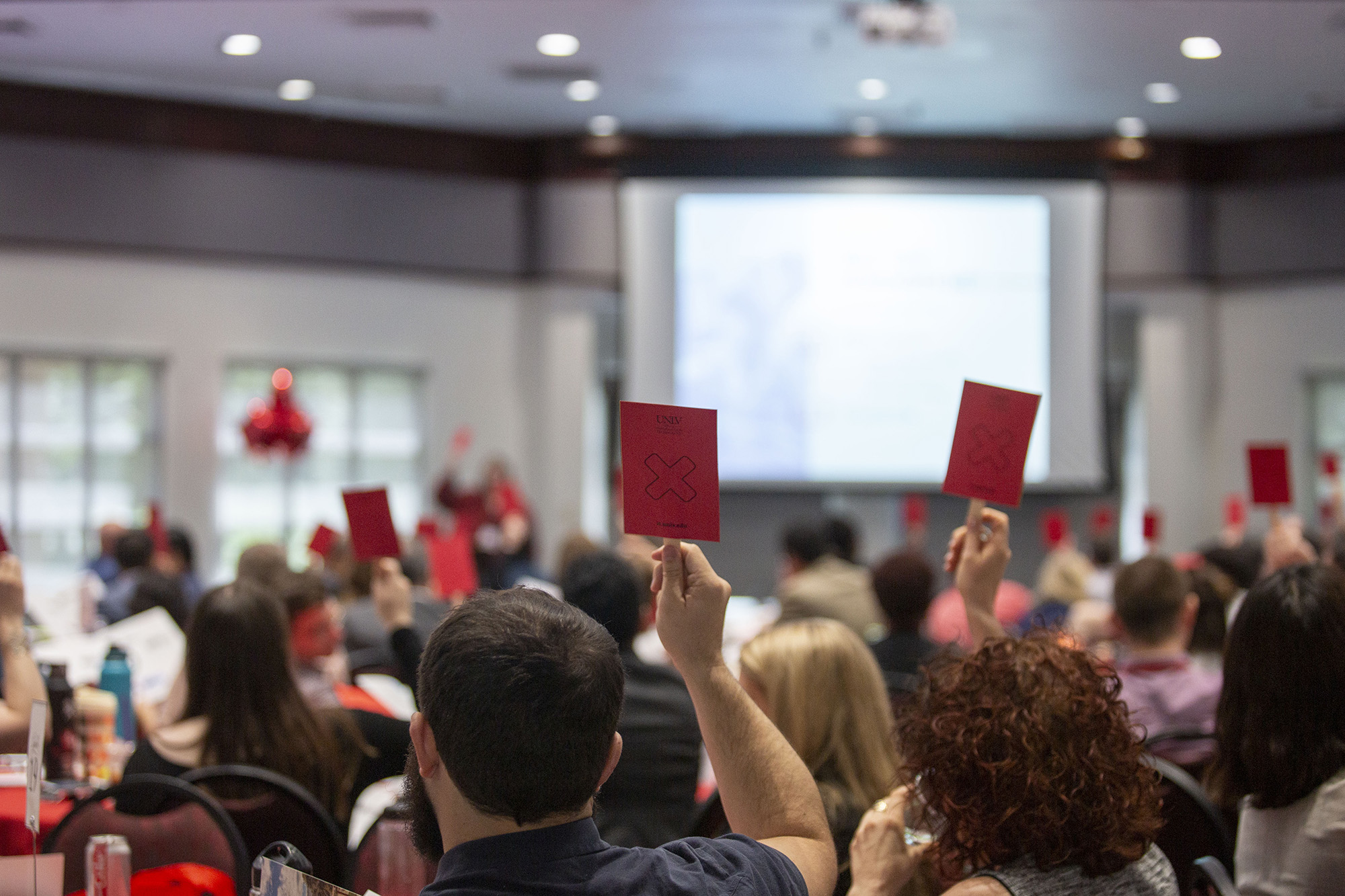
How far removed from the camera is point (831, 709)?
202 cm

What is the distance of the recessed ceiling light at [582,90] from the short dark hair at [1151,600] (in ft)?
18.5

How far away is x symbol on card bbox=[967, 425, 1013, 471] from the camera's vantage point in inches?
80.7

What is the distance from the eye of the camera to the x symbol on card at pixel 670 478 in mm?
1470

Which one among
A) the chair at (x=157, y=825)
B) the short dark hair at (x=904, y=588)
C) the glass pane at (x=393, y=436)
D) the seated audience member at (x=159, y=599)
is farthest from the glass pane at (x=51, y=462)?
Answer: the chair at (x=157, y=825)

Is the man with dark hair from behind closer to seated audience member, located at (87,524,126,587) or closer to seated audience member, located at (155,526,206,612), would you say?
seated audience member, located at (155,526,206,612)

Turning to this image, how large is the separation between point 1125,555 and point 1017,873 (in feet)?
29.2

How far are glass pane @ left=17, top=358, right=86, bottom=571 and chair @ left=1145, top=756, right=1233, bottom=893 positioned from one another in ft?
24.7

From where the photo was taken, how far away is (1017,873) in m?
1.49

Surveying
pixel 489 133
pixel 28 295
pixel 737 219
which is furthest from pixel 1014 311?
pixel 28 295

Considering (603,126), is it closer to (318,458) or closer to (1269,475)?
(318,458)

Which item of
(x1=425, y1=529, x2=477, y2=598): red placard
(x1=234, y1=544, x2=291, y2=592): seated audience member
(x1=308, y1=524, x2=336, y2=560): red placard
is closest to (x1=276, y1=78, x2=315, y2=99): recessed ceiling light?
(x1=425, y1=529, x2=477, y2=598): red placard

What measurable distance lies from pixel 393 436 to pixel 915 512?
3645 millimetres

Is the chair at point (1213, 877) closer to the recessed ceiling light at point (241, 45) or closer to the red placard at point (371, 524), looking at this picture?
the red placard at point (371, 524)

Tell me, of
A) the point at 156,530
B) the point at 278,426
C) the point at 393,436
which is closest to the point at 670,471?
the point at 156,530
